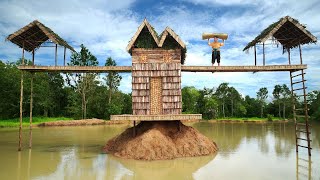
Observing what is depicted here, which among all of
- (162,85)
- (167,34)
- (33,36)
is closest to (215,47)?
(167,34)

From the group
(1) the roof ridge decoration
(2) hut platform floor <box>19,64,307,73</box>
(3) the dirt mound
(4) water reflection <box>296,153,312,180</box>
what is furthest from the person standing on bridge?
(4) water reflection <box>296,153,312,180</box>

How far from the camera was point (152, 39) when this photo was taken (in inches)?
656

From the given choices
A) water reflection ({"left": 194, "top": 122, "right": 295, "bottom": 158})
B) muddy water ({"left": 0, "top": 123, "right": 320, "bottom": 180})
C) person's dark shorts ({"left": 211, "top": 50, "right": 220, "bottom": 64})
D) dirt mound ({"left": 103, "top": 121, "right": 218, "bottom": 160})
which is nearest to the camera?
muddy water ({"left": 0, "top": 123, "right": 320, "bottom": 180})

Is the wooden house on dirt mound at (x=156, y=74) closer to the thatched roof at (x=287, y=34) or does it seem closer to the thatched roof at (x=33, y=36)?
the thatched roof at (x=33, y=36)

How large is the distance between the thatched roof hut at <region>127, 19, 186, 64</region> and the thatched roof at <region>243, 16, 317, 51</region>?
16.2 feet

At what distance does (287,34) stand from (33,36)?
16.3 m

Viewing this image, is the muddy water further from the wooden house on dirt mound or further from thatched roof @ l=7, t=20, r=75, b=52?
thatched roof @ l=7, t=20, r=75, b=52

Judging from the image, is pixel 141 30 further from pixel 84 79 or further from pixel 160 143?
pixel 84 79

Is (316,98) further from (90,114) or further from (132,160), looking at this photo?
(132,160)

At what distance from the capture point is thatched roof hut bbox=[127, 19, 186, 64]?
1608 cm

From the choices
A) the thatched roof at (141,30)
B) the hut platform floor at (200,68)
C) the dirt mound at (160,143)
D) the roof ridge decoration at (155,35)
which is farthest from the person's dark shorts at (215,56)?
the dirt mound at (160,143)

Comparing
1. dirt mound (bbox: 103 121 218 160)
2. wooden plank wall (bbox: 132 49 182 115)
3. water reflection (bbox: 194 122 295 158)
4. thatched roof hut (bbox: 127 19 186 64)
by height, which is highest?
thatched roof hut (bbox: 127 19 186 64)

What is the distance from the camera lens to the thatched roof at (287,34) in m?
16.0

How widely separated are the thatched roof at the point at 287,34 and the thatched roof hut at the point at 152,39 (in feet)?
16.2
